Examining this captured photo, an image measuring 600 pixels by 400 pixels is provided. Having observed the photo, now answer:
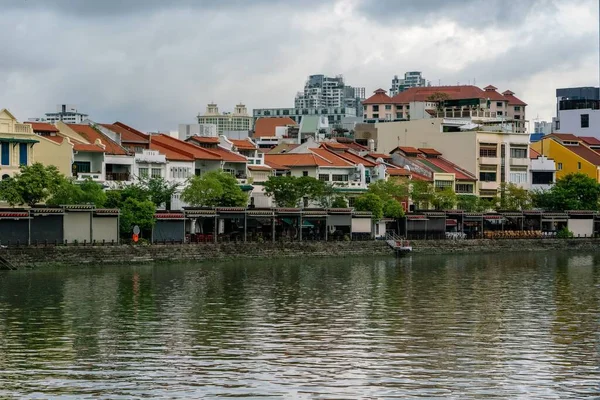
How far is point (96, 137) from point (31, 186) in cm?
1726

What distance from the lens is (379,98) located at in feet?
597

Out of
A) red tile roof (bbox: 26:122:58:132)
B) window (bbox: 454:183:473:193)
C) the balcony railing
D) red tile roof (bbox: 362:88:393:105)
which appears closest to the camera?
red tile roof (bbox: 26:122:58:132)

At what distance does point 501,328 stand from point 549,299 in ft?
41.6

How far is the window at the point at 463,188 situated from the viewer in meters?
117

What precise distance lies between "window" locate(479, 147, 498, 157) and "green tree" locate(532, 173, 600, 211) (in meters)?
6.73

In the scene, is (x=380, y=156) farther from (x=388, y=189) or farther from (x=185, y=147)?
(x=185, y=147)

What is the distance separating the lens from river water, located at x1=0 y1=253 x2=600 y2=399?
112 ft

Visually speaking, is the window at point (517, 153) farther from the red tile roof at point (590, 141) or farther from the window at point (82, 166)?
the window at point (82, 166)

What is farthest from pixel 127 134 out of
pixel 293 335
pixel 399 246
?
pixel 293 335

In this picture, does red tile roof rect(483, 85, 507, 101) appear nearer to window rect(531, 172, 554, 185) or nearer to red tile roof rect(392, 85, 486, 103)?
red tile roof rect(392, 85, 486, 103)

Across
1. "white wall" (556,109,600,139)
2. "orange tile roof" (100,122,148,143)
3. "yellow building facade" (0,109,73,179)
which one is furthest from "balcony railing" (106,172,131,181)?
"white wall" (556,109,600,139)

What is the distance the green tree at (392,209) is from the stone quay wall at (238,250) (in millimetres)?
3252

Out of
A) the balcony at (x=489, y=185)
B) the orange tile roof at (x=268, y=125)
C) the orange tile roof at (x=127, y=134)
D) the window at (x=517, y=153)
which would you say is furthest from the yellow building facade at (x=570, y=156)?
the orange tile roof at (x=127, y=134)

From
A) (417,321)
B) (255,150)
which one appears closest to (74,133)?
→ (255,150)
